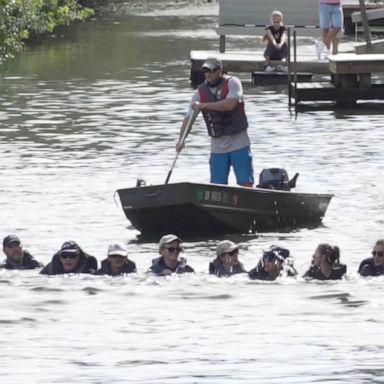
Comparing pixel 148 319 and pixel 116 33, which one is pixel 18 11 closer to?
pixel 116 33

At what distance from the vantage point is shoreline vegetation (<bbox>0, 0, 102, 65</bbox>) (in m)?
50.4

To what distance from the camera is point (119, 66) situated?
166 feet

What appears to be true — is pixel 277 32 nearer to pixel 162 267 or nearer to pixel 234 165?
pixel 234 165

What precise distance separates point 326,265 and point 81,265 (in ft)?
9.62

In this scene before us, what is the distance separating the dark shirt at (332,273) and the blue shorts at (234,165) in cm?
319

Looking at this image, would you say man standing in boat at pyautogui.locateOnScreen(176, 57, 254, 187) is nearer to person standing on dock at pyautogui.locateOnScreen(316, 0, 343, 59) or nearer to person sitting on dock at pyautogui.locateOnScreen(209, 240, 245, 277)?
person sitting on dock at pyautogui.locateOnScreen(209, 240, 245, 277)

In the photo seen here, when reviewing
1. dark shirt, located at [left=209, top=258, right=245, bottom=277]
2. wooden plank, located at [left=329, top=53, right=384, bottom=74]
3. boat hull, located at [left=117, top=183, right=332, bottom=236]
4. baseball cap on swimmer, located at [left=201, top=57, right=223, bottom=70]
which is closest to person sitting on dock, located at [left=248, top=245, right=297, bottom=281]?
dark shirt, located at [left=209, top=258, right=245, bottom=277]

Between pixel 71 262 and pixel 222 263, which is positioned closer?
pixel 222 263

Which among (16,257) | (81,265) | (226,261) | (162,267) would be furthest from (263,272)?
(16,257)

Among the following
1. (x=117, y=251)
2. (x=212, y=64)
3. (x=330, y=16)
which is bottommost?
(x=117, y=251)

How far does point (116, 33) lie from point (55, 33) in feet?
7.71

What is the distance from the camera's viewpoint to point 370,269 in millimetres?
20625

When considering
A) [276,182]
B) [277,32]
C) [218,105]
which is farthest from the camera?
[277,32]

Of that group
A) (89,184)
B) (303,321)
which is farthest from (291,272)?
(89,184)
